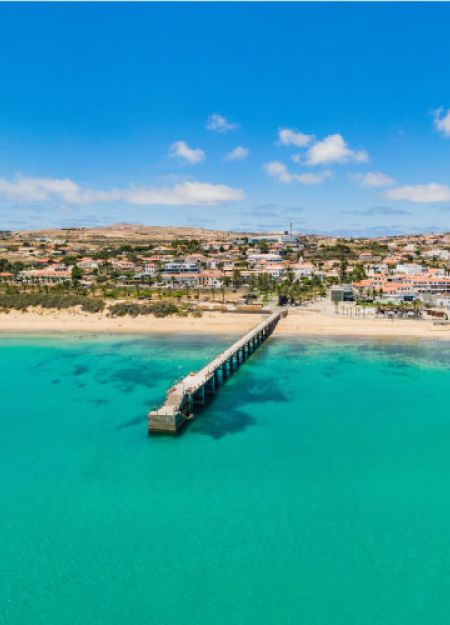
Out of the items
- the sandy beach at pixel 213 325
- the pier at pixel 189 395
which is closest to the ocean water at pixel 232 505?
the pier at pixel 189 395

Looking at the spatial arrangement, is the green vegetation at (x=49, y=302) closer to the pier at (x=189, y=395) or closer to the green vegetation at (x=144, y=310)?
the green vegetation at (x=144, y=310)

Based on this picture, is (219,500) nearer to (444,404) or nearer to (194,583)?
(194,583)

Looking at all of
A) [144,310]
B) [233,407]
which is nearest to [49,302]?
[144,310]

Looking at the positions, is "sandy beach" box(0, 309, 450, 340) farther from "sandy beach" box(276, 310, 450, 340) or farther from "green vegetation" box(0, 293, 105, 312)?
"green vegetation" box(0, 293, 105, 312)

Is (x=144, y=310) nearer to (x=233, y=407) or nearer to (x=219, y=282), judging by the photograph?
(x=219, y=282)

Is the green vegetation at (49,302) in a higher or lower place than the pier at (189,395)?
higher

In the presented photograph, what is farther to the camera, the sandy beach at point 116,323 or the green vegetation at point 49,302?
the green vegetation at point 49,302

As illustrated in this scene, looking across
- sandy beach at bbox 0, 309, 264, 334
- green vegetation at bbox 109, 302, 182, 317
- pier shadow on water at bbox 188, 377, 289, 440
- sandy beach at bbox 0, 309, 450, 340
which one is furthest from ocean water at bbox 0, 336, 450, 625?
green vegetation at bbox 109, 302, 182, 317

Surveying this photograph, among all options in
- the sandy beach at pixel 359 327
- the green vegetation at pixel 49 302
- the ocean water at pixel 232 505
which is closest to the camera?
the ocean water at pixel 232 505
